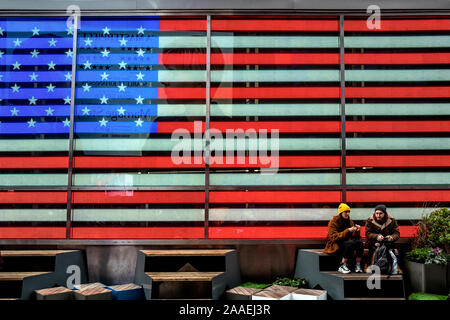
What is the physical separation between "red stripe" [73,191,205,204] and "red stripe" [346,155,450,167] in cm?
364

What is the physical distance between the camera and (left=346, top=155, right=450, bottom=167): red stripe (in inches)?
344

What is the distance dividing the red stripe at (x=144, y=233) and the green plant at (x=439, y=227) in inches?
190

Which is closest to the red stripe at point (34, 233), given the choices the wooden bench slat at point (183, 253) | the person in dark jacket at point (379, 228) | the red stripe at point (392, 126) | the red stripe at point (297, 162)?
the wooden bench slat at point (183, 253)

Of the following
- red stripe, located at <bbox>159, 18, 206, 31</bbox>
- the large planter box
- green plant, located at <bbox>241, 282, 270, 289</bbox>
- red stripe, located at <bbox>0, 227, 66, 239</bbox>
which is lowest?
green plant, located at <bbox>241, 282, 270, 289</bbox>

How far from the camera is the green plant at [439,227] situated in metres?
7.63

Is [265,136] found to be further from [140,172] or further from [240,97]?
[140,172]

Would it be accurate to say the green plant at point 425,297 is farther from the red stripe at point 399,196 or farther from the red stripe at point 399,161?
the red stripe at point 399,161

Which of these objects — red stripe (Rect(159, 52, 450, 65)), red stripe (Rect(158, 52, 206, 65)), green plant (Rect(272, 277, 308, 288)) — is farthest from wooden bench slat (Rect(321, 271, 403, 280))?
red stripe (Rect(158, 52, 206, 65))

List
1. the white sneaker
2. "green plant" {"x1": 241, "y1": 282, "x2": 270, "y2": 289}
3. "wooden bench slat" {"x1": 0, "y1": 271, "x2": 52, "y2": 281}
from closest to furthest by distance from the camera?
"wooden bench slat" {"x1": 0, "y1": 271, "x2": 52, "y2": 281} → the white sneaker → "green plant" {"x1": 241, "y1": 282, "x2": 270, "y2": 289}

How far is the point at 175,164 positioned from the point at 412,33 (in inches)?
250

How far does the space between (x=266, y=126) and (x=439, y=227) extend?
4178mm

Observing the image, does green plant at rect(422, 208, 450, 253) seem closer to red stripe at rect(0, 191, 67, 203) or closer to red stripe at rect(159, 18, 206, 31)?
red stripe at rect(159, 18, 206, 31)

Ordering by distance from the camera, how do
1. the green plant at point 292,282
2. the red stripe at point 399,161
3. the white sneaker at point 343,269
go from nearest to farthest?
the white sneaker at point 343,269
the green plant at point 292,282
the red stripe at point 399,161

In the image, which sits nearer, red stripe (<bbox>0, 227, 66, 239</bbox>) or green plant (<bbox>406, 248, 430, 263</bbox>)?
green plant (<bbox>406, 248, 430, 263</bbox>)
